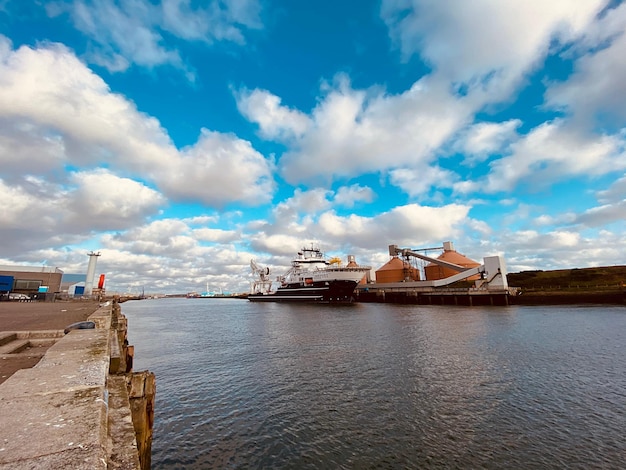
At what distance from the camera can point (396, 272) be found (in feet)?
318

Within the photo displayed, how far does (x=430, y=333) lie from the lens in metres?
27.0

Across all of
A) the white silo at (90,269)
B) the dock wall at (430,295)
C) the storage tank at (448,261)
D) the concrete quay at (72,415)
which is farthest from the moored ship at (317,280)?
the concrete quay at (72,415)

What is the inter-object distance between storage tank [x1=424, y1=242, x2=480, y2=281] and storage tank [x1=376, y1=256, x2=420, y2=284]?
409 cm

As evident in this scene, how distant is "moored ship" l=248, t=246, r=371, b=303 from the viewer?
80188 millimetres

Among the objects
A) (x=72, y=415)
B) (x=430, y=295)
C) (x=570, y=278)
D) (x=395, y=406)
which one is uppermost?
(x=570, y=278)

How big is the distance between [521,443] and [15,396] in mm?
11598

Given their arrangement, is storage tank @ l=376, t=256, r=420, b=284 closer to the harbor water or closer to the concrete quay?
→ the harbor water

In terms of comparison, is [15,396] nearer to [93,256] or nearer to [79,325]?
[79,325]

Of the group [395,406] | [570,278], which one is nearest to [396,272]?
[570,278]

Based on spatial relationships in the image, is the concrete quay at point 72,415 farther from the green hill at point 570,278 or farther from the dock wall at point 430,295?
the green hill at point 570,278

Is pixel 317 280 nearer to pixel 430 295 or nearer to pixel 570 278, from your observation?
pixel 430 295

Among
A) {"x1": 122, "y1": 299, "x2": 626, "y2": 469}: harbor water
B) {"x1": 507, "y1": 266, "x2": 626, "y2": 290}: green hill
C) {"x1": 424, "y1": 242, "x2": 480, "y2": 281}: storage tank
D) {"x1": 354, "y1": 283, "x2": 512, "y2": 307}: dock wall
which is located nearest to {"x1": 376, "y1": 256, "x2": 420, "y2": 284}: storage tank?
{"x1": 424, "y1": 242, "x2": 480, "y2": 281}: storage tank

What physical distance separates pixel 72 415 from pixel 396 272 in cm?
9844

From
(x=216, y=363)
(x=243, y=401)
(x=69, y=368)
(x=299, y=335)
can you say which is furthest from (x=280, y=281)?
(x=69, y=368)
